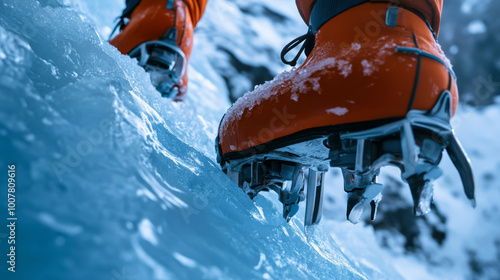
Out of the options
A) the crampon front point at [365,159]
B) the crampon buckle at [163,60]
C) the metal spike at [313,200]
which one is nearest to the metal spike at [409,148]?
the crampon front point at [365,159]

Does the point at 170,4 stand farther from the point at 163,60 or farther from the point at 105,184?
the point at 105,184

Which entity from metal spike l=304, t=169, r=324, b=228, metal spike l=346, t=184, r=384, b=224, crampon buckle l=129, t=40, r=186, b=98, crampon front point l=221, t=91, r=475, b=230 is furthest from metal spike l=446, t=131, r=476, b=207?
crampon buckle l=129, t=40, r=186, b=98

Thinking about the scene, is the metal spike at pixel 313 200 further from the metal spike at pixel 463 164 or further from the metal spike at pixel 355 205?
the metal spike at pixel 463 164

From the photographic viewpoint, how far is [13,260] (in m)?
0.32

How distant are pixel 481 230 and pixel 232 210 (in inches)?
165

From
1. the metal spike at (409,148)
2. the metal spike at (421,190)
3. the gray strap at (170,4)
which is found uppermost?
the metal spike at (409,148)

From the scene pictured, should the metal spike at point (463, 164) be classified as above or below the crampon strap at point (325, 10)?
below

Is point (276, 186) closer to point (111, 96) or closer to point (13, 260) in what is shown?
point (111, 96)

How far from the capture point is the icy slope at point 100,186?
333 millimetres

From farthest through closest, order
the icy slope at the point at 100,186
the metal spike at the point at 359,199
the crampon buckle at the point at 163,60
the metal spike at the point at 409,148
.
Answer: the crampon buckle at the point at 163,60 < the metal spike at the point at 359,199 < the metal spike at the point at 409,148 < the icy slope at the point at 100,186

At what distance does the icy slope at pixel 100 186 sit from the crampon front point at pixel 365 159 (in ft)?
0.30

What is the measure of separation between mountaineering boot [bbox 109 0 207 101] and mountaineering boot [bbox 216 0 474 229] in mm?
146

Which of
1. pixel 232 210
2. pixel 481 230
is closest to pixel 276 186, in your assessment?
pixel 232 210

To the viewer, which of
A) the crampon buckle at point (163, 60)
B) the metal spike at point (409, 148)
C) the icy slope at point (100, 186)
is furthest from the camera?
the crampon buckle at point (163, 60)
